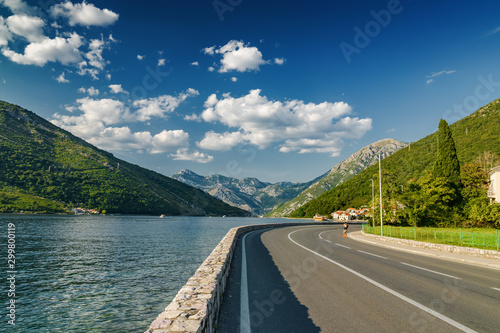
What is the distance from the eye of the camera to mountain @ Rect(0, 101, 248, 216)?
414 feet

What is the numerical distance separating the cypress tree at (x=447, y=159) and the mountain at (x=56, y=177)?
459 feet

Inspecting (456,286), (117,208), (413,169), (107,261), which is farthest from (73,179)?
(456,286)

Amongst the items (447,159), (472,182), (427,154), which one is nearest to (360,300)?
(447,159)

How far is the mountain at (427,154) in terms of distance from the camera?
87562 millimetres

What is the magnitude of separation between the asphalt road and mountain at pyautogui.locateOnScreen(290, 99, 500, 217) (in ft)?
135

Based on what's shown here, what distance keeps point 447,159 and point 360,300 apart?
54.4 m

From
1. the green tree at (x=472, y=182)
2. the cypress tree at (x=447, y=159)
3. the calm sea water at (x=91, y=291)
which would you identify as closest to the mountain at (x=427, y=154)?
the cypress tree at (x=447, y=159)

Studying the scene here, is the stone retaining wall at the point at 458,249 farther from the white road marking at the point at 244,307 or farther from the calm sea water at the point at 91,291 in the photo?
the calm sea water at the point at 91,291

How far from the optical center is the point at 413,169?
385 feet

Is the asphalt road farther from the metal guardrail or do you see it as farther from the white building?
the white building

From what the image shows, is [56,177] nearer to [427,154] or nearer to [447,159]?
[447,159]

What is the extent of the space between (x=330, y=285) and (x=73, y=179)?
576ft

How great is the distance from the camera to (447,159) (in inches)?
2003

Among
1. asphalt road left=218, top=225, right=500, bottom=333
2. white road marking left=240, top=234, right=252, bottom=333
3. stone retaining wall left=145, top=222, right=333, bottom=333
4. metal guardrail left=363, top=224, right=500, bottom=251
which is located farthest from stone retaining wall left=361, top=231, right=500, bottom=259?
stone retaining wall left=145, top=222, right=333, bottom=333
